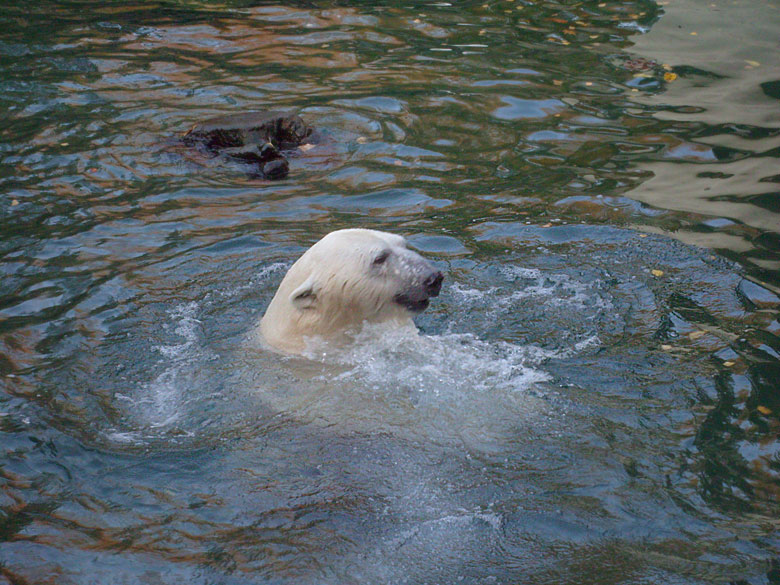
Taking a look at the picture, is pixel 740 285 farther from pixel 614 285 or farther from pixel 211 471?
pixel 211 471

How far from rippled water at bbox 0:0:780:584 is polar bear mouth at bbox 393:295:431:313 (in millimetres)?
215

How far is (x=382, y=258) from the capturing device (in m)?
5.33

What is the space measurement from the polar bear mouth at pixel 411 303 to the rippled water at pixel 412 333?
22 cm

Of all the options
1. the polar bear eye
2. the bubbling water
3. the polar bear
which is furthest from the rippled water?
the polar bear eye

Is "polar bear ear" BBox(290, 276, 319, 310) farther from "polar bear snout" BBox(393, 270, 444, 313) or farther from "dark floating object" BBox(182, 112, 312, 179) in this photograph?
"dark floating object" BBox(182, 112, 312, 179)

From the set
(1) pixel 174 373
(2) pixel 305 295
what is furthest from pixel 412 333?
(1) pixel 174 373

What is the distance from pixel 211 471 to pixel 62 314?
2.30 m

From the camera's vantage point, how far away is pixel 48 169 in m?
8.53

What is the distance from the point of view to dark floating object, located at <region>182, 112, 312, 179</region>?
9031 mm

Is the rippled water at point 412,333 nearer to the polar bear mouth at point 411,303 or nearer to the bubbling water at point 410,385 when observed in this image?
the bubbling water at point 410,385

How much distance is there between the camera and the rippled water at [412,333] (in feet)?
12.7

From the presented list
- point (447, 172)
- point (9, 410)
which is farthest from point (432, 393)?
point (447, 172)

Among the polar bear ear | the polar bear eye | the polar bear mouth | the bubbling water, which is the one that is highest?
the polar bear eye

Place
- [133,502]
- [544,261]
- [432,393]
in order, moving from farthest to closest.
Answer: [544,261] → [432,393] → [133,502]
